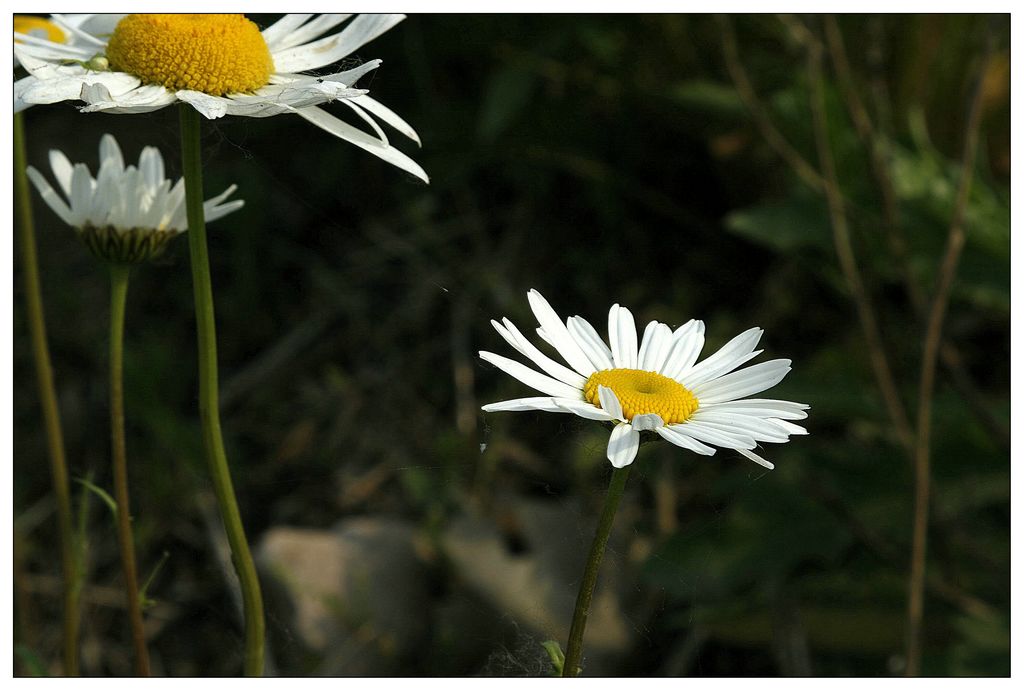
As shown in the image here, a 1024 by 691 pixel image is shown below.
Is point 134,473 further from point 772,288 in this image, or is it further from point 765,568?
point 772,288

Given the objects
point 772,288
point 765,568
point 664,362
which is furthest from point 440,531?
point 664,362

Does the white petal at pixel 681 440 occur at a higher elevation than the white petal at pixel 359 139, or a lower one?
lower

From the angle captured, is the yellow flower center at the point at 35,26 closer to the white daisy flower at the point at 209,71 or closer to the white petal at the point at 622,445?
the white daisy flower at the point at 209,71

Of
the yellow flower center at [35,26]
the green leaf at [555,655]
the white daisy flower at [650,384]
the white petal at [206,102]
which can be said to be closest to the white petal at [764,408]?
the white daisy flower at [650,384]

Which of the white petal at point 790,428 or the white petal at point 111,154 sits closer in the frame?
the white petal at point 790,428

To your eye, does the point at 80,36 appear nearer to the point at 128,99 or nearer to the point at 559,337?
the point at 128,99

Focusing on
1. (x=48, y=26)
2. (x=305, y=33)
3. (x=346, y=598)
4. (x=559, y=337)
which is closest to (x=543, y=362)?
(x=559, y=337)

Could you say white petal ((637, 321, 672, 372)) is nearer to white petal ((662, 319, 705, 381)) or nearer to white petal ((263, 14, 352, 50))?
white petal ((662, 319, 705, 381))

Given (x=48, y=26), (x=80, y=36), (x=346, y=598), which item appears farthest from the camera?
(x=346, y=598)
